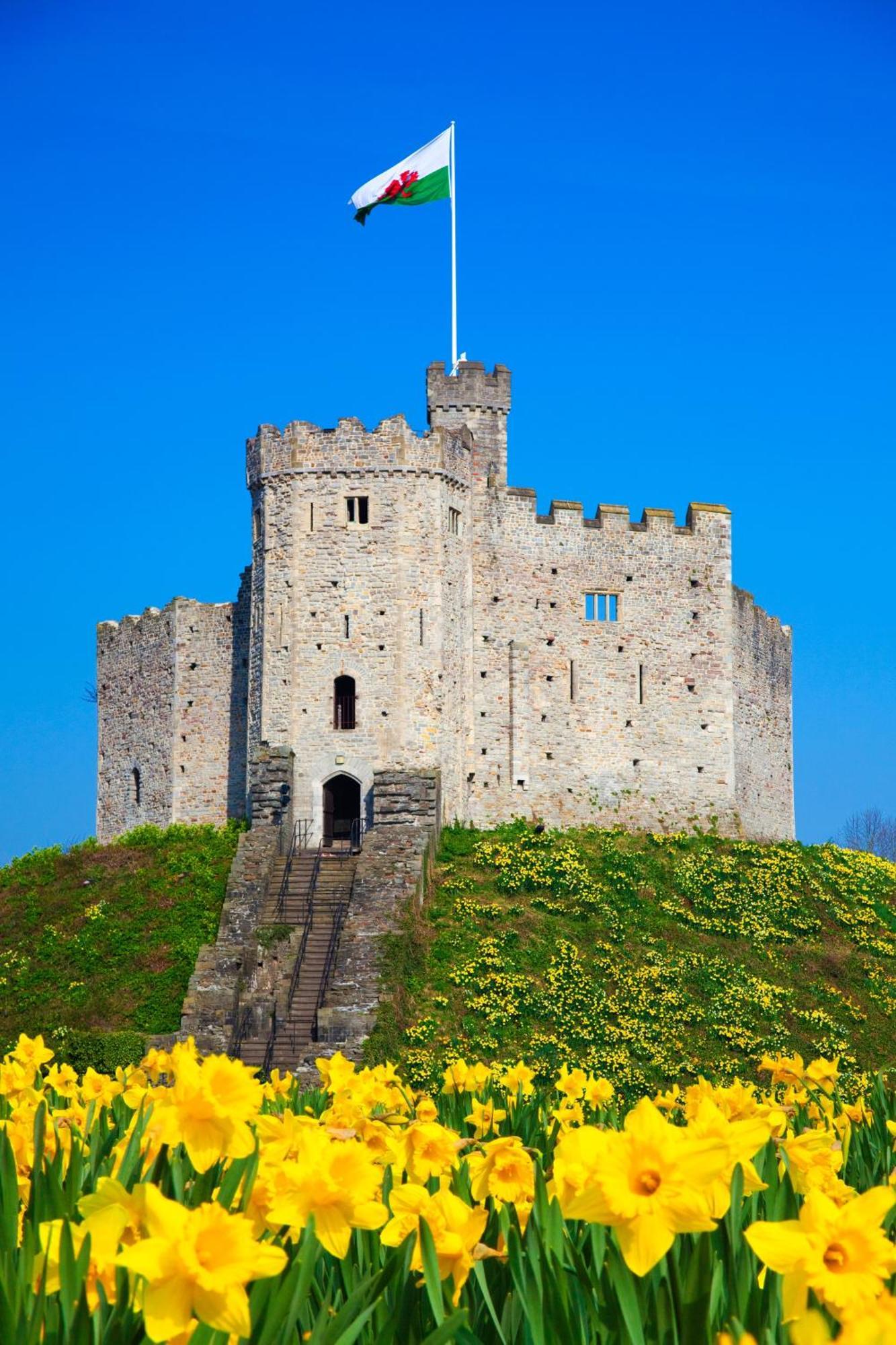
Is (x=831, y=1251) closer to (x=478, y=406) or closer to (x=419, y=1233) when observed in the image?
(x=419, y=1233)

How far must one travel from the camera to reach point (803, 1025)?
3400 centimetres

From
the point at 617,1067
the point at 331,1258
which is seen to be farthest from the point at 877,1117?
the point at 617,1067

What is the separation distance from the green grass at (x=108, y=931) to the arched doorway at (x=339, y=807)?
2.37 m

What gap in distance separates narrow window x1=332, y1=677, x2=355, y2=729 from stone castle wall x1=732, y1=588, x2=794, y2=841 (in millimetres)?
11853

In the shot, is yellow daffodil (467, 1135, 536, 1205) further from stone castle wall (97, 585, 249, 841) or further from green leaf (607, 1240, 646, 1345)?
stone castle wall (97, 585, 249, 841)

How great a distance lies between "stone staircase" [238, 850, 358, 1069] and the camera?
31.6 metres

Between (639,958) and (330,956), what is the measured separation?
21.4ft

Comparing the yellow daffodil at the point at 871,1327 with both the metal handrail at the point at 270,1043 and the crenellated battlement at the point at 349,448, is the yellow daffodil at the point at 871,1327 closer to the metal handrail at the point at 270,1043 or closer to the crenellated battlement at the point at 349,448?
the metal handrail at the point at 270,1043

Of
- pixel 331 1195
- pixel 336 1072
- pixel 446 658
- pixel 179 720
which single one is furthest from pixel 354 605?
pixel 331 1195

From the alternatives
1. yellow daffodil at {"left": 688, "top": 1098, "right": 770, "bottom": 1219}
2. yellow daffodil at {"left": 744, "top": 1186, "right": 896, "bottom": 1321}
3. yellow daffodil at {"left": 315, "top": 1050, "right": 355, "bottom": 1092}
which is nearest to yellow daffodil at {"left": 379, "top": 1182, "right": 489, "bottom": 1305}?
yellow daffodil at {"left": 688, "top": 1098, "right": 770, "bottom": 1219}

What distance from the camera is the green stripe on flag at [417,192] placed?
4519 cm

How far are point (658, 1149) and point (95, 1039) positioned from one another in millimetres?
27225

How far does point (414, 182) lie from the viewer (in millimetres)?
45844

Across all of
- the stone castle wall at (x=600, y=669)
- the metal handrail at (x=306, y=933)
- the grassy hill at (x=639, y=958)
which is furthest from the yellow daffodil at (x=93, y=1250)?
the stone castle wall at (x=600, y=669)
